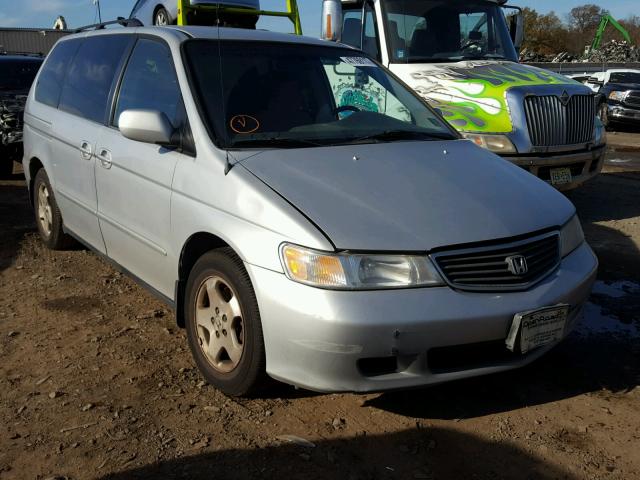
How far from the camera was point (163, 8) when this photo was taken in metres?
8.09

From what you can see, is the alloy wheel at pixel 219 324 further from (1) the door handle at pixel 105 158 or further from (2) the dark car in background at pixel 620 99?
(2) the dark car in background at pixel 620 99

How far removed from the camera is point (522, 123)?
6.52m

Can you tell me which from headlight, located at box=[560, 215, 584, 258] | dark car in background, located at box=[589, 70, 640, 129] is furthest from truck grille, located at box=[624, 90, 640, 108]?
headlight, located at box=[560, 215, 584, 258]

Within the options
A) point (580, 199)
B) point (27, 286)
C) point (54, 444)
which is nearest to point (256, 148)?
point (54, 444)

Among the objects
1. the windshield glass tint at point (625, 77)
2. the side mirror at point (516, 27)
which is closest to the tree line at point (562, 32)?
A: the windshield glass tint at point (625, 77)

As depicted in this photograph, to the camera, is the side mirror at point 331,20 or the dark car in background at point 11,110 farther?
the dark car in background at point 11,110

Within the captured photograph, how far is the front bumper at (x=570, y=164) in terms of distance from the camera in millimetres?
6594

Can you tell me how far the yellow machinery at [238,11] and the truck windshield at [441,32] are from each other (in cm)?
137

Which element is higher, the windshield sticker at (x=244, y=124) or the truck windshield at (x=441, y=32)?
the truck windshield at (x=441, y=32)

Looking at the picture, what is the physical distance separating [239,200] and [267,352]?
0.70 m

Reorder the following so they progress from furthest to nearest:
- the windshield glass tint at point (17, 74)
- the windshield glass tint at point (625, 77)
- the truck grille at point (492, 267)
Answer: the windshield glass tint at point (625, 77) → the windshield glass tint at point (17, 74) → the truck grille at point (492, 267)

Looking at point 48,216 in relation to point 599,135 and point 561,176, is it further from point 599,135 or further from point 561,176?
point 599,135

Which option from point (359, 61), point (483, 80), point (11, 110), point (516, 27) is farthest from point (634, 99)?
point (359, 61)

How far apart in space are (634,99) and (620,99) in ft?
1.11
